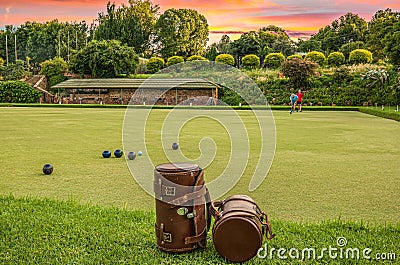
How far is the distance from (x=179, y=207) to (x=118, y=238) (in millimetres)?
684

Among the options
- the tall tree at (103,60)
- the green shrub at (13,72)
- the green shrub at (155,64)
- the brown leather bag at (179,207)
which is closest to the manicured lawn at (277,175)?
the brown leather bag at (179,207)

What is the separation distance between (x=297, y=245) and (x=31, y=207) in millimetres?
2575

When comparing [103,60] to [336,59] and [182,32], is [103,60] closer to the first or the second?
[182,32]

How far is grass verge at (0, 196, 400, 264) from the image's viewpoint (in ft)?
10.9

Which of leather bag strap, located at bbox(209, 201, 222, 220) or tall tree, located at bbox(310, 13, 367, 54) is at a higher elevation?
tall tree, located at bbox(310, 13, 367, 54)

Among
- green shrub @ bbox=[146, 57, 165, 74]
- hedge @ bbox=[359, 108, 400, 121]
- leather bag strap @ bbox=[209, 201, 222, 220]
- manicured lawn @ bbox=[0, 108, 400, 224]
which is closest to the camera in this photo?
leather bag strap @ bbox=[209, 201, 222, 220]

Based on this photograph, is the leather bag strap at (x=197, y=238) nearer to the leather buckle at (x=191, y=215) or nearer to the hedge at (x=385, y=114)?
the leather buckle at (x=191, y=215)

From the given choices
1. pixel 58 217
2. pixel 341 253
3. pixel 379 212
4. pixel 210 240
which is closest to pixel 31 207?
pixel 58 217

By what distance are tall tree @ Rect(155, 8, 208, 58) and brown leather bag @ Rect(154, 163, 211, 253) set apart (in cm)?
5148

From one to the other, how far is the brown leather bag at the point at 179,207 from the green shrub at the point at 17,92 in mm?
38493

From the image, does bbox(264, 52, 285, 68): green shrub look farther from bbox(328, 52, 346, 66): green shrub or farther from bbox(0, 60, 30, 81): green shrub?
bbox(0, 60, 30, 81): green shrub

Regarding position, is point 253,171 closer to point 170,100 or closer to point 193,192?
point 193,192

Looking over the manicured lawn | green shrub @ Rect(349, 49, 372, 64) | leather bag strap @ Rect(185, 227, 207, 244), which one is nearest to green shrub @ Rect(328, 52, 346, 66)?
green shrub @ Rect(349, 49, 372, 64)

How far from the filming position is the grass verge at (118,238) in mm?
3320
